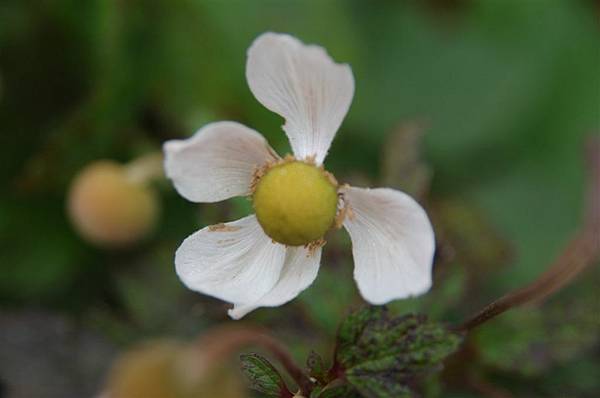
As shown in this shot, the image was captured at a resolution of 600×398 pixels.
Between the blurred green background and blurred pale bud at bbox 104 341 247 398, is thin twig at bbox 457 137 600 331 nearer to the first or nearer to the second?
the blurred green background

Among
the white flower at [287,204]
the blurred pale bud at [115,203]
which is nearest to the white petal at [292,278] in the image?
the white flower at [287,204]

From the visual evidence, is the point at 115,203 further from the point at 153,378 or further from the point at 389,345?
the point at 153,378

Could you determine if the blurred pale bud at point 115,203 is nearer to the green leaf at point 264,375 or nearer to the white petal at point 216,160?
the white petal at point 216,160

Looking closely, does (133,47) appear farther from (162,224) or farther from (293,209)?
(293,209)

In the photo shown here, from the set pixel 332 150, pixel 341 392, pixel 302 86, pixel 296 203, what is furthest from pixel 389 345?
pixel 332 150

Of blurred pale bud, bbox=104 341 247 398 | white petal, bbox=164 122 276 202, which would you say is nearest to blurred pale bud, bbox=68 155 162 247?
white petal, bbox=164 122 276 202
